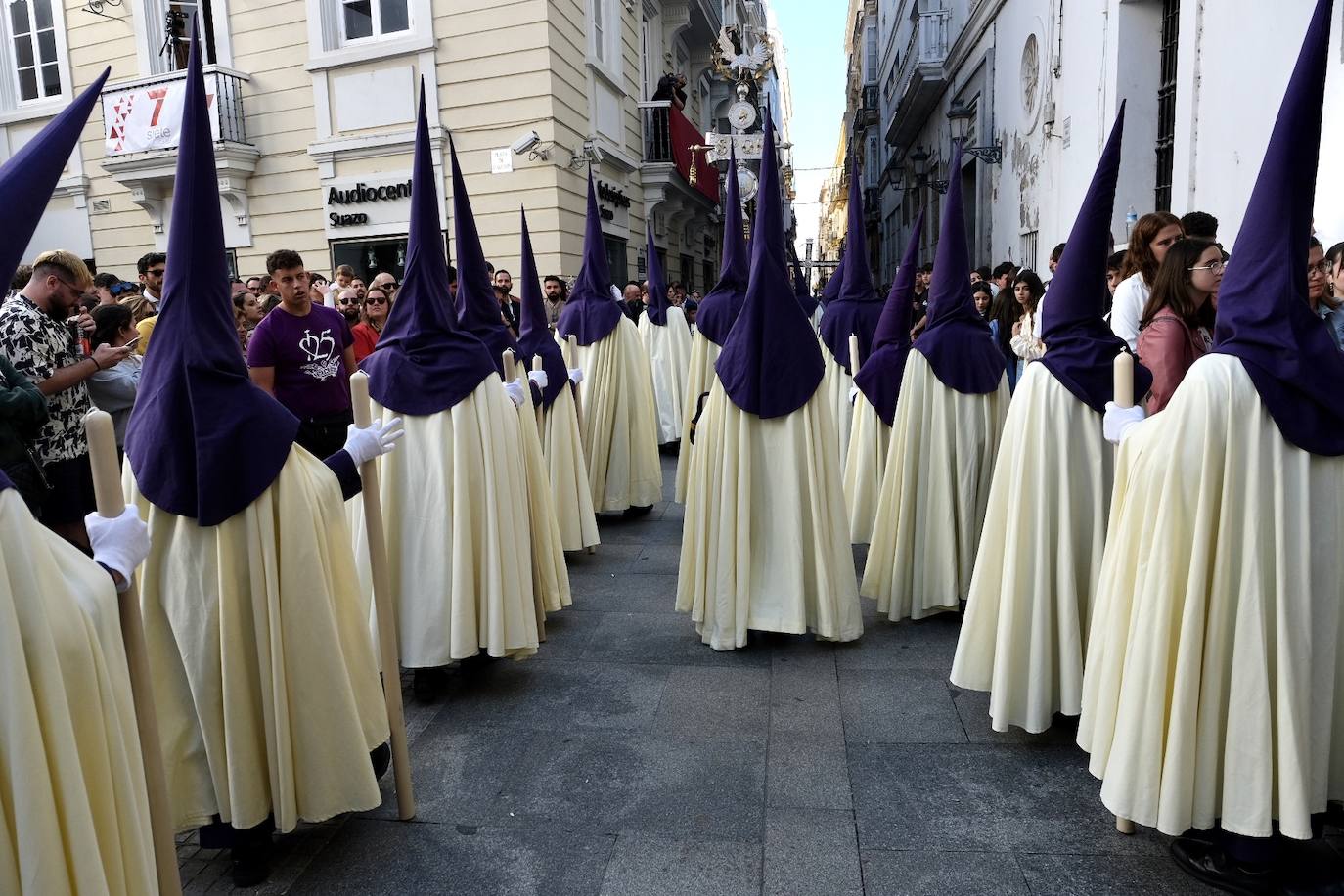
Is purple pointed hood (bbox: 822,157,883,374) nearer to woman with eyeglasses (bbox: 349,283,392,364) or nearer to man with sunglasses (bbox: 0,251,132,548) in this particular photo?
woman with eyeglasses (bbox: 349,283,392,364)

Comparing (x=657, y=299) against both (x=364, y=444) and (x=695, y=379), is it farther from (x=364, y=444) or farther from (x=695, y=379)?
(x=364, y=444)

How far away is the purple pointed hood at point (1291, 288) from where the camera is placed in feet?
7.50

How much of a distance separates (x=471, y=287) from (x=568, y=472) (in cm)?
193

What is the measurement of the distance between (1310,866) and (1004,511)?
58.4 inches

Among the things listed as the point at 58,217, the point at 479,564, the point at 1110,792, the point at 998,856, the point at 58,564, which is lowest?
the point at 998,856

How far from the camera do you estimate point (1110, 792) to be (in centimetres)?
261

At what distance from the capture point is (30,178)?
1.62 meters

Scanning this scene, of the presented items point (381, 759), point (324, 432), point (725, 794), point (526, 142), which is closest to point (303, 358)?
point (324, 432)

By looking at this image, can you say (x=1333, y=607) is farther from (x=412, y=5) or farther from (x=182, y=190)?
(x=412, y=5)

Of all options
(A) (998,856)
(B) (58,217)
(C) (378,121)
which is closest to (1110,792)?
(A) (998,856)

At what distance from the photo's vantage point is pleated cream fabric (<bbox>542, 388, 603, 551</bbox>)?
6109 mm

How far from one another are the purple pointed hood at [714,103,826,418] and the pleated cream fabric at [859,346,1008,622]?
33.5 inches

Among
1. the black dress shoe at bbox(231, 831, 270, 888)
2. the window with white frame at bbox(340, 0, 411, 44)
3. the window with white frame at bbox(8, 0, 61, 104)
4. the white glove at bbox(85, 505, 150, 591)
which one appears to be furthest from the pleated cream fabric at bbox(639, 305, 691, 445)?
the window with white frame at bbox(8, 0, 61, 104)

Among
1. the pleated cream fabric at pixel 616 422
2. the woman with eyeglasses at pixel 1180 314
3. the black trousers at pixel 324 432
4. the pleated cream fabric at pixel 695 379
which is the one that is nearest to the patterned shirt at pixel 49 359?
the black trousers at pixel 324 432
